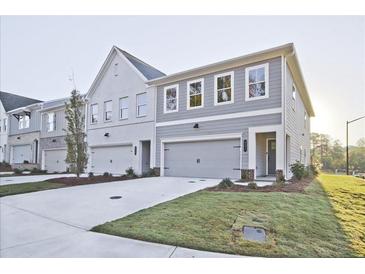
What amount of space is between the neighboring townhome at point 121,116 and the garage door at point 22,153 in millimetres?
8657

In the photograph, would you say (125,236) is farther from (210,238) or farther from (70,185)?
(70,185)

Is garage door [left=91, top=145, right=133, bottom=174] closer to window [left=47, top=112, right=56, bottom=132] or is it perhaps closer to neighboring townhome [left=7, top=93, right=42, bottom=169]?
window [left=47, top=112, right=56, bottom=132]

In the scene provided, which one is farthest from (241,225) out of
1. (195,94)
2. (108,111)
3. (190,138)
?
(108,111)

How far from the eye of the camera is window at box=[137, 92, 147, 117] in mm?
13369

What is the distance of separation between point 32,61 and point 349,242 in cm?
1299

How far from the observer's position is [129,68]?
14055mm

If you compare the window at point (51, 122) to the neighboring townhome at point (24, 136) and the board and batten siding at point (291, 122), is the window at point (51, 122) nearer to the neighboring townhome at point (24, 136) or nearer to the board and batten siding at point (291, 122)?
the neighboring townhome at point (24, 136)

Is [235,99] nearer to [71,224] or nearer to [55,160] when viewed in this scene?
[71,224]

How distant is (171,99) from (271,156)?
5.87m

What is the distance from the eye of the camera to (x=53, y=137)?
18.4 meters
